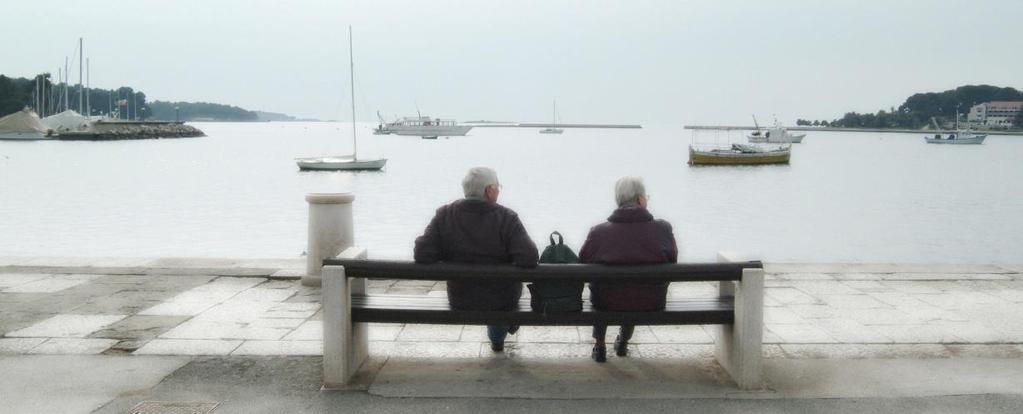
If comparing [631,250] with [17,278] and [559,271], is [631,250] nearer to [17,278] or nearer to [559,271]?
[559,271]

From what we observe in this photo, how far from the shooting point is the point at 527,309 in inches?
234

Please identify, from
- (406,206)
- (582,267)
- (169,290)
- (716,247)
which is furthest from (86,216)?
(582,267)

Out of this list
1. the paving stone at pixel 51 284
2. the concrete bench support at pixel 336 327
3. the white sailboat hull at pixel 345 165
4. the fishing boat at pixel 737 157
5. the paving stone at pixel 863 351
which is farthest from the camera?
the fishing boat at pixel 737 157

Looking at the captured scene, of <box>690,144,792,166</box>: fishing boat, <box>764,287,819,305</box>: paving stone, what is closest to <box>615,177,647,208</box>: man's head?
<box>764,287,819,305</box>: paving stone

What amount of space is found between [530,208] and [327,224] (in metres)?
37.5

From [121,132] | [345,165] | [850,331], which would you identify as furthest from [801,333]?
[121,132]

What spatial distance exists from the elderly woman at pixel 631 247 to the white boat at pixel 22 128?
150 metres

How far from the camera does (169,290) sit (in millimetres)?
9320

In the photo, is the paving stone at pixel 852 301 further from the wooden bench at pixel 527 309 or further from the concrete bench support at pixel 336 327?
the concrete bench support at pixel 336 327

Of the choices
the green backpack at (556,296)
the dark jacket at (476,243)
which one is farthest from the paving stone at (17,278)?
the green backpack at (556,296)

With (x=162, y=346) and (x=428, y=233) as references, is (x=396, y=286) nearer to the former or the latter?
(x=162, y=346)

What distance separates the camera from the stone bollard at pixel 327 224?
967 centimetres

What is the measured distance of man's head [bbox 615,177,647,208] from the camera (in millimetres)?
5910

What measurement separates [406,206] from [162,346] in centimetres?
4109
